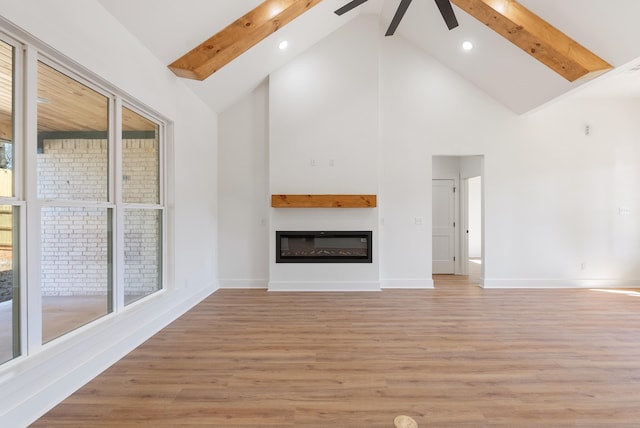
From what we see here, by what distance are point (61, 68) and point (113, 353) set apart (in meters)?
2.18

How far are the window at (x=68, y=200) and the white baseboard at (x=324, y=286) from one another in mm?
1899

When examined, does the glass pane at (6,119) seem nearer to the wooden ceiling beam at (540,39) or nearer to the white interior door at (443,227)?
the wooden ceiling beam at (540,39)

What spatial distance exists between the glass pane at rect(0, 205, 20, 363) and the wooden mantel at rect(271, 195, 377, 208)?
3255 mm

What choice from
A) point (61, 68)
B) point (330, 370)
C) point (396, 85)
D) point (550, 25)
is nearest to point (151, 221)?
point (61, 68)

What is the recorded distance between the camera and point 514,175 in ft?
17.1

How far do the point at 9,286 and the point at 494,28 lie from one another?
5196 mm

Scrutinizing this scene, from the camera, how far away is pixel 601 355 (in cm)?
269

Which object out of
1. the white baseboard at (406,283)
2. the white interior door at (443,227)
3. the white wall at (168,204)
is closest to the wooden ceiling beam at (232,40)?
the white wall at (168,204)

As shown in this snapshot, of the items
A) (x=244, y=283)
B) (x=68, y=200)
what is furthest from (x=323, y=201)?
(x=68, y=200)

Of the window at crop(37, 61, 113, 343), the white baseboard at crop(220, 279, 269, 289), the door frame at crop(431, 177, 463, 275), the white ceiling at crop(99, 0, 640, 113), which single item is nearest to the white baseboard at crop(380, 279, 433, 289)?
the door frame at crop(431, 177, 463, 275)

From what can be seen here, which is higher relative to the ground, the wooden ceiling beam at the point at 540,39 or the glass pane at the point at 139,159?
the wooden ceiling beam at the point at 540,39

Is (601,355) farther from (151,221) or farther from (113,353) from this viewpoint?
(151,221)

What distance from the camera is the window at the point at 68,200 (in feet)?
6.20

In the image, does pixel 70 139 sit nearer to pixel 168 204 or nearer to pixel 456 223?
pixel 168 204
